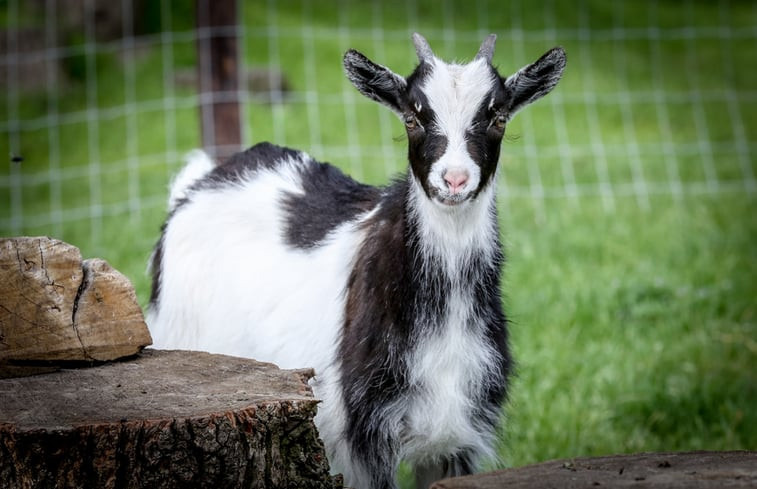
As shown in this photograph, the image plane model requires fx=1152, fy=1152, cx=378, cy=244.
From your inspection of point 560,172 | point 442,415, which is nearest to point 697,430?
point 442,415

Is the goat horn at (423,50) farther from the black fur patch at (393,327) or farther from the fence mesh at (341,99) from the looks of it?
the fence mesh at (341,99)

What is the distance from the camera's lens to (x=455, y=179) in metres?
3.56

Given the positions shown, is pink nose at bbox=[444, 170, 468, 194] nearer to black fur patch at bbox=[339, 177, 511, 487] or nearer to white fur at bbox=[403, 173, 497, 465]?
white fur at bbox=[403, 173, 497, 465]

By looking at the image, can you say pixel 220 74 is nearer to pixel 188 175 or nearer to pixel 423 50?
pixel 188 175

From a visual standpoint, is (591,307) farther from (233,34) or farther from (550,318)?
(233,34)

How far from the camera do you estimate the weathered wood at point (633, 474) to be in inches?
111

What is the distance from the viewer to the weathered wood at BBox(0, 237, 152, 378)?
11.1ft

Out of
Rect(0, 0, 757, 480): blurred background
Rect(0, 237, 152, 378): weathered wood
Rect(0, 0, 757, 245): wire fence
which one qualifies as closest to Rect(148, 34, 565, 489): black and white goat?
Rect(0, 0, 757, 480): blurred background

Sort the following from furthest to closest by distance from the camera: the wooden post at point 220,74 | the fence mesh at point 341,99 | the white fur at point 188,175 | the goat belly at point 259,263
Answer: the fence mesh at point 341,99 → the wooden post at point 220,74 → the white fur at point 188,175 → the goat belly at point 259,263

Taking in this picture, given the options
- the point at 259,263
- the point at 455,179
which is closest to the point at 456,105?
the point at 455,179

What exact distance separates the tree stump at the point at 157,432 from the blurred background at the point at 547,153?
3.70ft

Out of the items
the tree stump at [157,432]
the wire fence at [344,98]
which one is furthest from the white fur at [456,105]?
the wire fence at [344,98]

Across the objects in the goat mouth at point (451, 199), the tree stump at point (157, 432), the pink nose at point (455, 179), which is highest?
the pink nose at point (455, 179)

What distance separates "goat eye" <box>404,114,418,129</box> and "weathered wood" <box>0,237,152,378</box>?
1.06m
